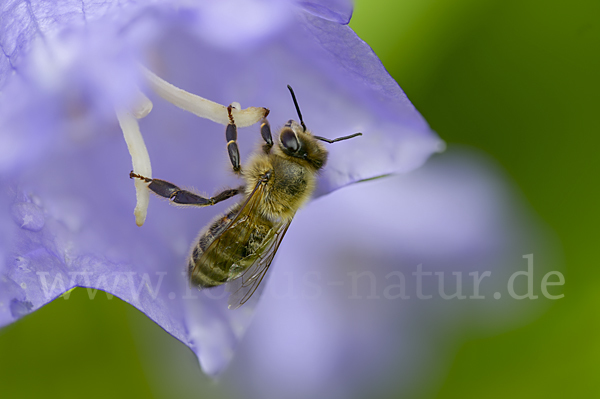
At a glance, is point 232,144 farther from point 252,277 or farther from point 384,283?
point 384,283

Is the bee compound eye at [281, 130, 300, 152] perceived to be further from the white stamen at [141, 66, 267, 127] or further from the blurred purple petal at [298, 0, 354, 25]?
the blurred purple petal at [298, 0, 354, 25]

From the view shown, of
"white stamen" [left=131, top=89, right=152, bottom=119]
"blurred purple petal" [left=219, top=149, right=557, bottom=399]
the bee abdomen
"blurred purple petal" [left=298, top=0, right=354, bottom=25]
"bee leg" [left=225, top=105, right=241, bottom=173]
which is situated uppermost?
A: "blurred purple petal" [left=298, top=0, right=354, bottom=25]

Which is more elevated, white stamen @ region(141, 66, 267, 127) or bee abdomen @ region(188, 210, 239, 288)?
white stamen @ region(141, 66, 267, 127)

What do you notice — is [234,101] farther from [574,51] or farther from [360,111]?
[574,51]

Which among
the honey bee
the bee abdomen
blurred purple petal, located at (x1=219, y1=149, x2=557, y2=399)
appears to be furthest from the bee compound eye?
blurred purple petal, located at (x1=219, y1=149, x2=557, y2=399)

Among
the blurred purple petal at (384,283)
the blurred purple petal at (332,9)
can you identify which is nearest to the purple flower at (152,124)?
the blurred purple petal at (332,9)

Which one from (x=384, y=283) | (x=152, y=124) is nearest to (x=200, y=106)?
(x=152, y=124)
